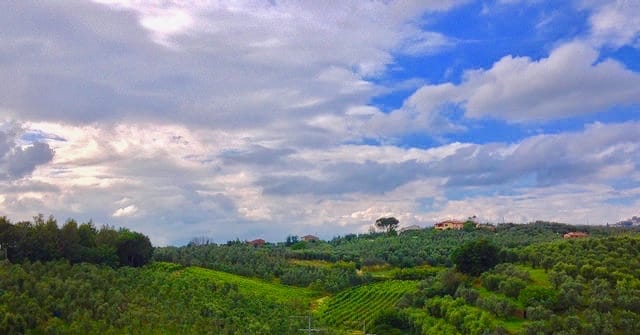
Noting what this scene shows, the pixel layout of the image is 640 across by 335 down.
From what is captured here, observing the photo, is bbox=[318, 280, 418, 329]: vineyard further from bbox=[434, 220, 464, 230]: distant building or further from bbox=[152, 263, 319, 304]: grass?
bbox=[434, 220, 464, 230]: distant building

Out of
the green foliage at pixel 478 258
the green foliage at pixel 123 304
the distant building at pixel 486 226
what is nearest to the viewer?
the green foliage at pixel 123 304

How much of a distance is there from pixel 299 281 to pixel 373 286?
1360 centimetres

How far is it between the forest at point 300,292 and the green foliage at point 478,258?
143 mm

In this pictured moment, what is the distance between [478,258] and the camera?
8425cm

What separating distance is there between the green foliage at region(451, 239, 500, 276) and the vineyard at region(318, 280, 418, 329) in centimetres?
899

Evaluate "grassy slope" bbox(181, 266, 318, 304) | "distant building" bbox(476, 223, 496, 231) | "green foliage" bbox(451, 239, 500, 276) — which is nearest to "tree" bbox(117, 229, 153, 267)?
"grassy slope" bbox(181, 266, 318, 304)

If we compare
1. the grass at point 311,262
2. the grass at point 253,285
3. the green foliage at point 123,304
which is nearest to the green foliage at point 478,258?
the green foliage at point 123,304

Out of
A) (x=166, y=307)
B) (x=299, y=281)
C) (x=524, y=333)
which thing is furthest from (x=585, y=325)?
(x=299, y=281)

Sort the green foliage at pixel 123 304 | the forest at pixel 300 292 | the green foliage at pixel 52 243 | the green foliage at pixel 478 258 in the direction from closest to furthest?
the green foliage at pixel 123 304
the forest at pixel 300 292
the green foliage at pixel 52 243
the green foliage at pixel 478 258

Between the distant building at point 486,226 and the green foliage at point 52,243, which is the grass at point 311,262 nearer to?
the green foliage at point 52,243

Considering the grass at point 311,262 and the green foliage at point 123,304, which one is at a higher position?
the grass at point 311,262

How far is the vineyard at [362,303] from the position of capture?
8100 centimetres

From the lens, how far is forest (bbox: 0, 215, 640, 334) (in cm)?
5603

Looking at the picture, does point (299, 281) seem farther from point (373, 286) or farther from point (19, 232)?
point (19, 232)
